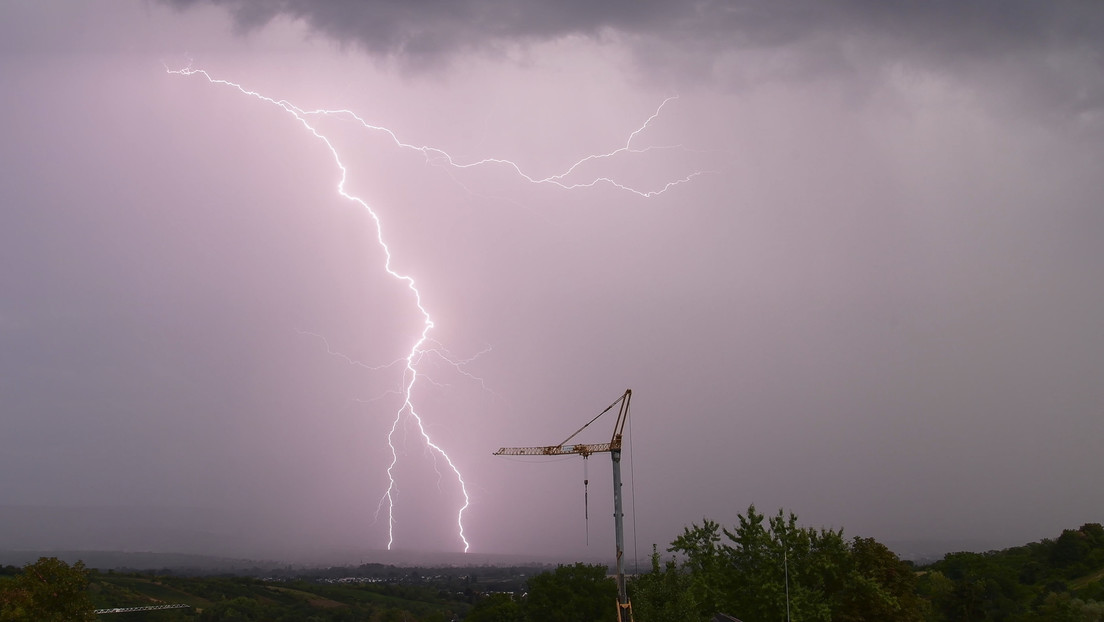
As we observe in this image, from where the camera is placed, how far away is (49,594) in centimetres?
3931

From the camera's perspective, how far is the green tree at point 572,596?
193ft

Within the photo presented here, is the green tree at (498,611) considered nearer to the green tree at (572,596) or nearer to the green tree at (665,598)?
the green tree at (572,596)

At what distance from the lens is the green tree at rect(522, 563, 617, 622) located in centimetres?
5881

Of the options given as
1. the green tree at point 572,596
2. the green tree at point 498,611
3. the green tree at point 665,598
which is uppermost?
the green tree at point 665,598

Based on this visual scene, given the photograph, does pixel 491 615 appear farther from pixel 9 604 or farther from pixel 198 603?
pixel 198 603

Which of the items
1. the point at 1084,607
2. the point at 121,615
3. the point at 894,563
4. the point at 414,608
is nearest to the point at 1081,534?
the point at 1084,607

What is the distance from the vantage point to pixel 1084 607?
44.9m

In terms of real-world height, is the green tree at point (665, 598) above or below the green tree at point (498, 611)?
above

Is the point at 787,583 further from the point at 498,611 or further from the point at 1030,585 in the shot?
the point at 1030,585

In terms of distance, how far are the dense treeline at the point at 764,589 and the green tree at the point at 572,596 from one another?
10 cm

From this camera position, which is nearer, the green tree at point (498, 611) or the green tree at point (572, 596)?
the green tree at point (572, 596)

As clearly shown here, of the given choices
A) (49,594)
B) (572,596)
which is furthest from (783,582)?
(49,594)

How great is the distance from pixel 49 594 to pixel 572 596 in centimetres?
3411

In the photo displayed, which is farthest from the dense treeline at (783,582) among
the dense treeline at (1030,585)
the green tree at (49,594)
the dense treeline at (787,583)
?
the green tree at (49,594)
